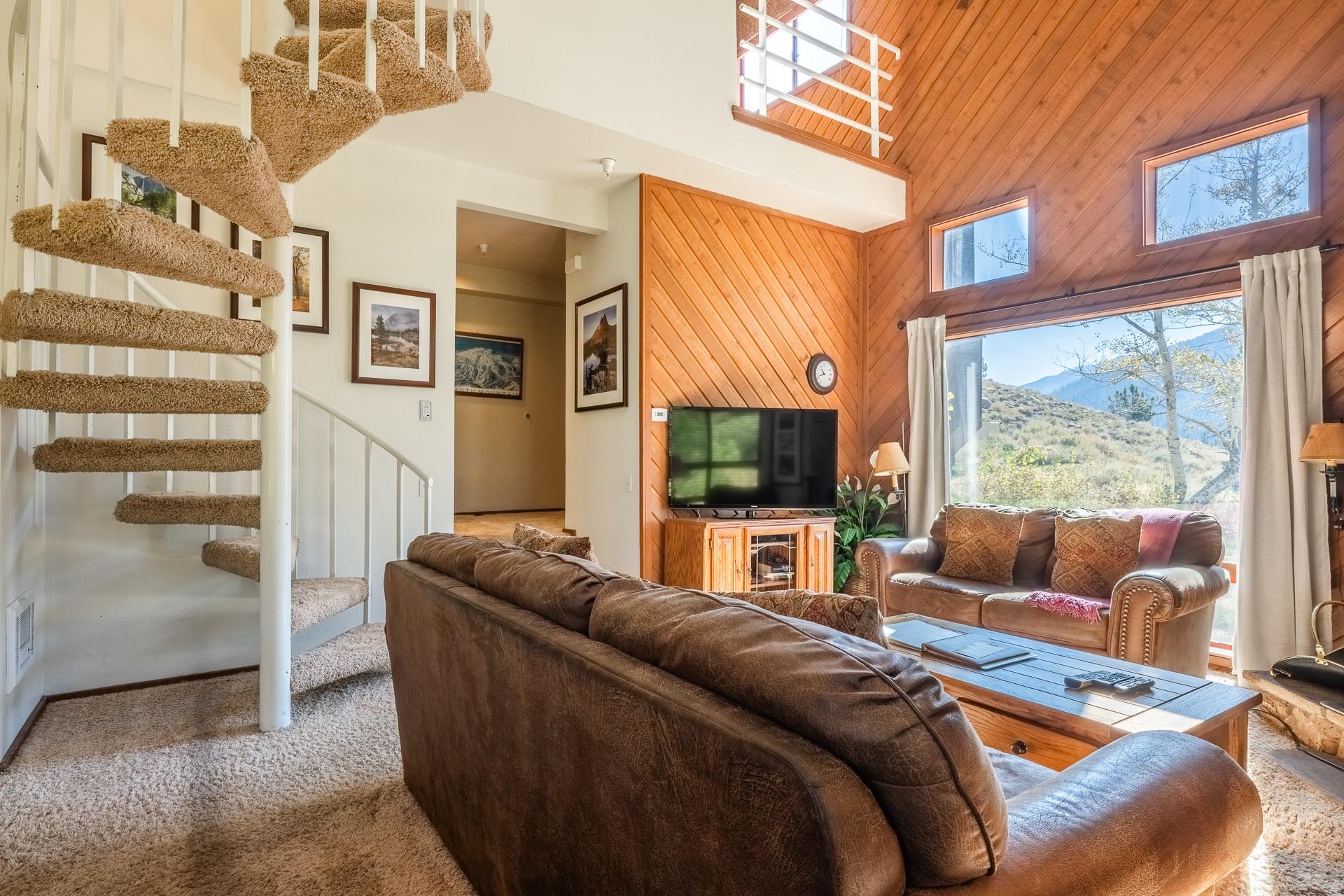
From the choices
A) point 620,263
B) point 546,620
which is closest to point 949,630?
point 546,620

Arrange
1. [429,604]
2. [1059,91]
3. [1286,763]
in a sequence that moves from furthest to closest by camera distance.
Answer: [1059,91] → [1286,763] → [429,604]

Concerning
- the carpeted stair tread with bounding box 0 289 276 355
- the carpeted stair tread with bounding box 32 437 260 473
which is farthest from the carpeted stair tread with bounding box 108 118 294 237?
the carpeted stair tread with bounding box 32 437 260 473

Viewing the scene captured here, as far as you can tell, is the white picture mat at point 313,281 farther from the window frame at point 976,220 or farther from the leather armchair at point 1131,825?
the window frame at point 976,220

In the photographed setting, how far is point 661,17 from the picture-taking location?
4.15m

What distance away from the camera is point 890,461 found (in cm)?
509

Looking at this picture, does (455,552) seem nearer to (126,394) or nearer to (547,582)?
(547,582)

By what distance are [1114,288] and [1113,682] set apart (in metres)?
3.07

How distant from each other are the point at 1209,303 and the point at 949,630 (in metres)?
2.75

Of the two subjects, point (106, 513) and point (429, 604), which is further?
point (106, 513)

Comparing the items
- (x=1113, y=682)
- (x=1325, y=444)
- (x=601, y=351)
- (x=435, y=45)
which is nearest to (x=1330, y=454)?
(x=1325, y=444)

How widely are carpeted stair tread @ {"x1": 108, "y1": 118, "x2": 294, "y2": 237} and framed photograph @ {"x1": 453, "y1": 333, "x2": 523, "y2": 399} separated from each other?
4976mm

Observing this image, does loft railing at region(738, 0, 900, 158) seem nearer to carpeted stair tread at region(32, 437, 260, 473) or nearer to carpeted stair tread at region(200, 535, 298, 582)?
carpeted stair tread at region(32, 437, 260, 473)

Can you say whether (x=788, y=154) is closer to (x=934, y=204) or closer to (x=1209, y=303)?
(x=934, y=204)

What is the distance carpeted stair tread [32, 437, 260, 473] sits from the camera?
102 inches
